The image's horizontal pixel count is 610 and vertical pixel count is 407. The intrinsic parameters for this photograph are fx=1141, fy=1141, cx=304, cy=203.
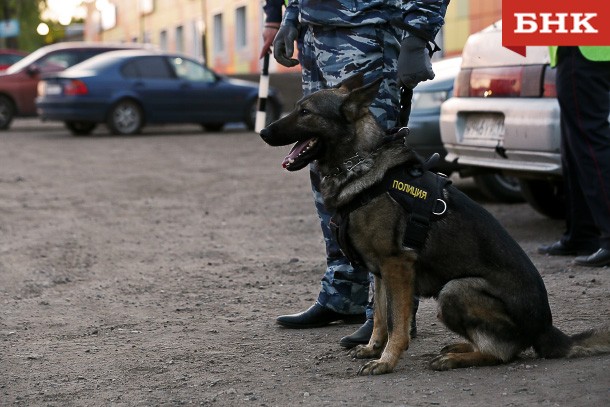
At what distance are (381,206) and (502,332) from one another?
2.12 feet

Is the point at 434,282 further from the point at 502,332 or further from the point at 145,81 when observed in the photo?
the point at 145,81

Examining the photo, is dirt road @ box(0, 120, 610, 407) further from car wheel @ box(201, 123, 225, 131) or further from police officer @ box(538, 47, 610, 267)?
car wheel @ box(201, 123, 225, 131)

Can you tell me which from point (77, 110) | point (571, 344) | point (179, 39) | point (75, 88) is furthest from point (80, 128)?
point (179, 39)

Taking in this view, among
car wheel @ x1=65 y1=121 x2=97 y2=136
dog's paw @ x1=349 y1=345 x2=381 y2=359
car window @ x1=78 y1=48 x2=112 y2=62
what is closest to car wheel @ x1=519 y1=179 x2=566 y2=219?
dog's paw @ x1=349 y1=345 x2=381 y2=359

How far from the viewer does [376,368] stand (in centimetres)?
427

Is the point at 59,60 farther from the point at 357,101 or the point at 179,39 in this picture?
the point at 179,39

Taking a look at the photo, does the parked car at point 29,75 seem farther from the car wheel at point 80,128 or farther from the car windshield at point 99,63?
the car windshield at point 99,63

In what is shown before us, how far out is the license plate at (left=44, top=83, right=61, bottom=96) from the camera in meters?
20.2

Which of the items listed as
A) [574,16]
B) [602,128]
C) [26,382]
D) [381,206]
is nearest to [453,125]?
[602,128]

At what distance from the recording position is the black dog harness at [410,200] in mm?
4262

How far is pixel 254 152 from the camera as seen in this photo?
1644cm

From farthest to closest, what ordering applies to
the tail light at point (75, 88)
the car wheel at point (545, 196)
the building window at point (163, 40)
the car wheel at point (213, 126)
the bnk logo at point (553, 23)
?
the building window at point (163, 40)
the car wheel at point (213, 126)
the tail light at point (75, 88)
the car wheel at point (545, 196)
the bnk logo at point (553, 23)

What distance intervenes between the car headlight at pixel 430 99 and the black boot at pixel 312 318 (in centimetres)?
432

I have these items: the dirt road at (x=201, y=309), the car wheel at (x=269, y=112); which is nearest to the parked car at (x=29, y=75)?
the car wheel at (x=269, y=112)
